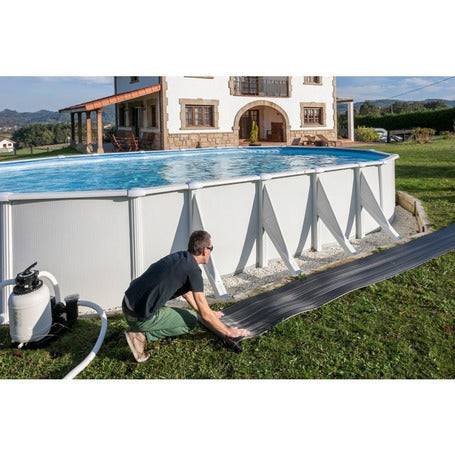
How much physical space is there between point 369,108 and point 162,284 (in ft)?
120

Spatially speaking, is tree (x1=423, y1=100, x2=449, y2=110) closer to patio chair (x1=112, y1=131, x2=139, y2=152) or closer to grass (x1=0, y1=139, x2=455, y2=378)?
patio chair (x1=112, y1=131, x2=139, y2=152)

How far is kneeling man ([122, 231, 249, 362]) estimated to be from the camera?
4.23 metres

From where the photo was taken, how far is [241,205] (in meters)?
6.57

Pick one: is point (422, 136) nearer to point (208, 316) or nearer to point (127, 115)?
point (127, 115)

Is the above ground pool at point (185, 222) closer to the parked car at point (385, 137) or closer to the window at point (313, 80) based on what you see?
the window at point (313, 80)

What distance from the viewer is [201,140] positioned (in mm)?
24625

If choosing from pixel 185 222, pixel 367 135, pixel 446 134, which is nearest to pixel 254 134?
pixel 367 135

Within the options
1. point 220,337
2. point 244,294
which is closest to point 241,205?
point 244,294

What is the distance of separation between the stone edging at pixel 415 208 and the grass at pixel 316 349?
2793 millimetres

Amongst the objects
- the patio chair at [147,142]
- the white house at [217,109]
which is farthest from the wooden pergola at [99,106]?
the patio chair at [147,142]

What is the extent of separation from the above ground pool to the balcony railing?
18.0 meters

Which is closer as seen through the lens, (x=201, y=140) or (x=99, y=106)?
(x=99, y=106)
